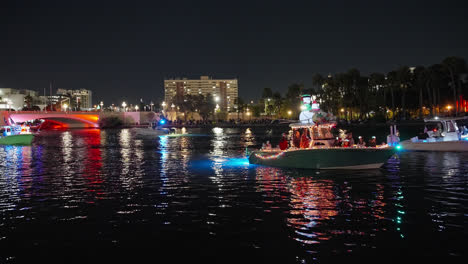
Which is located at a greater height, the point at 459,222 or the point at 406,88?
the point at 406,88

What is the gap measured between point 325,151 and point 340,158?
100cm

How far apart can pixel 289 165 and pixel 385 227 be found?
14342 mm

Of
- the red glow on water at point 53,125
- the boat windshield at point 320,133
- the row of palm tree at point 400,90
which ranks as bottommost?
the boat windshield at point 320,133

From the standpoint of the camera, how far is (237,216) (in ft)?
52.7

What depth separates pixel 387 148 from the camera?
2598cm

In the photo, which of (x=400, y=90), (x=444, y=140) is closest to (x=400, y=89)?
(x=400, y=90)

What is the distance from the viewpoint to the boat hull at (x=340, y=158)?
85.4 feet

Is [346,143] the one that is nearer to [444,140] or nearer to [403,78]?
[444,140]

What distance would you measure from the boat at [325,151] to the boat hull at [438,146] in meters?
15.3

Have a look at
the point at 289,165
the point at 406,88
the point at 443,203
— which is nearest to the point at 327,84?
the point at 406,88

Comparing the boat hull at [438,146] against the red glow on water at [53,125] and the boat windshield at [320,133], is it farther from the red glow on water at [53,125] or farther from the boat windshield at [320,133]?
the red glow on water at [53,125]

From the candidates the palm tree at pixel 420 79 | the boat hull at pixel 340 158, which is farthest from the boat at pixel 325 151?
the palm tree at pixel 420 79

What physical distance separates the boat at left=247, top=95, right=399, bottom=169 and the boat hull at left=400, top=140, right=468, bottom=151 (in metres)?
15.3

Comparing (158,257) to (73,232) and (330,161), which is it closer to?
(73,232)
